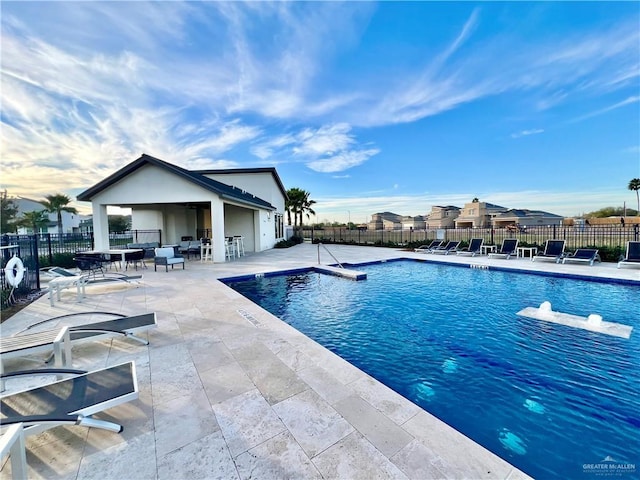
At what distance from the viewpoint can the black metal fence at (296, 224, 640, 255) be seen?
44.9 feet

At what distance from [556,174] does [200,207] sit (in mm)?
28085

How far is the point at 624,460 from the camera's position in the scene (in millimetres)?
2330

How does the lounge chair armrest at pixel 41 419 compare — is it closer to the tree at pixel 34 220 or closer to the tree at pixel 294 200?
Result: the tree at pixel 294 200

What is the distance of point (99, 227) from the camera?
1271cm

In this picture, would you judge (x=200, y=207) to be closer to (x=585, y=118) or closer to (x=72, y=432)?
(x=72, y=432)

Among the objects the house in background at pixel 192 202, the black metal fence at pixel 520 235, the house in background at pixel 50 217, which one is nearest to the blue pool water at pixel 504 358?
the house in background at pixel 192 202

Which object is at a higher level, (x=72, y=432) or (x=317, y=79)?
(x=317, y=79)

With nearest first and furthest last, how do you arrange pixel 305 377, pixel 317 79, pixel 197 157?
pixel 305 377, pixel 317 79, pixel 197 157

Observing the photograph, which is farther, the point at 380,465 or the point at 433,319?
the point at 433,319

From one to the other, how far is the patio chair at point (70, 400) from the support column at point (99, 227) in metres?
12.6

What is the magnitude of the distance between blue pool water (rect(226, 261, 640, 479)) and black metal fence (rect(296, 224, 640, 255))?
25.0 ft

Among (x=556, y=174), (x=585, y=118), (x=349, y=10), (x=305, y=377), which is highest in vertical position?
(x=349, y=10)

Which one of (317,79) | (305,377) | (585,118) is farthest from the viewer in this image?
(585,118)

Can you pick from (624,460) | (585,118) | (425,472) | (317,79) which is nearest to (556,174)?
(585,118)
